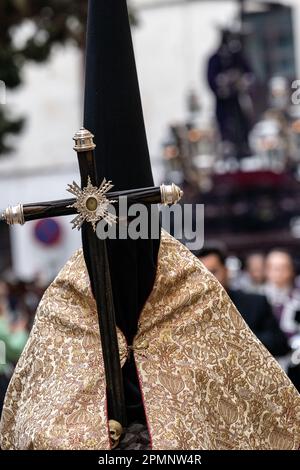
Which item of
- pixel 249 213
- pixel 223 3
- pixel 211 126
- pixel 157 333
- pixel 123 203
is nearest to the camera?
pixel 123 203

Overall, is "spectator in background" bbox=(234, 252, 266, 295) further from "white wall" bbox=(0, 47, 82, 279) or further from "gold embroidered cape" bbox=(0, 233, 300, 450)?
"white wall" bbox=(0, 47, 82, 279)

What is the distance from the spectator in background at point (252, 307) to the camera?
6883 mm

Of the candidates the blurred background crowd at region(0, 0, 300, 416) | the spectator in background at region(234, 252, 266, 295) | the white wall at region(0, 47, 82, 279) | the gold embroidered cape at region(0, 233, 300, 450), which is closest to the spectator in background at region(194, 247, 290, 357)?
the blurred background crowd at region(0, 0, 300, 416)

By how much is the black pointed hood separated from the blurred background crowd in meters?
1.98

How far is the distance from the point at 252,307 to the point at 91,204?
3791 millimetres

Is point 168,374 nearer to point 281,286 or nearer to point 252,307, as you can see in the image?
point 252,307

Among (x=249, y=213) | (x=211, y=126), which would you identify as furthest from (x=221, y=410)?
(x=211, y=126)

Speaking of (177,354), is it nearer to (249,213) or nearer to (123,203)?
(123,203)

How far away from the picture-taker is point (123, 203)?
3.35 metres

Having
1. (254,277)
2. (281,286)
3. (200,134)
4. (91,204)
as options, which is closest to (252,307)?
(281,286)

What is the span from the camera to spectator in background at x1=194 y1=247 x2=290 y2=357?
6.88 m

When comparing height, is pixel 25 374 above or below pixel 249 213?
above

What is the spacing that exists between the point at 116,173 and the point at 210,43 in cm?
2295

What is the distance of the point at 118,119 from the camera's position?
3.54m
